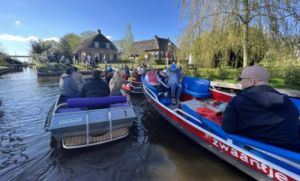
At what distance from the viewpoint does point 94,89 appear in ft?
11.6

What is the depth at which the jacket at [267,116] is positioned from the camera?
167cm

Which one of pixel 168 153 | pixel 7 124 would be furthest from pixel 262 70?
pixel 7 124

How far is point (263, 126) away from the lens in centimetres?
180

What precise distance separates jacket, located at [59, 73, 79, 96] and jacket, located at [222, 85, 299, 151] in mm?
4224

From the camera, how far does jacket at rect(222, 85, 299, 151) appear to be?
167cm

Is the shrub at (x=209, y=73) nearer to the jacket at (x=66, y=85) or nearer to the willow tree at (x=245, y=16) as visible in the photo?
the willow tree at (x=245, y=16)

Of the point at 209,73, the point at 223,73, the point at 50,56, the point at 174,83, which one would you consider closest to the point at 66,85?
the point at 174,83

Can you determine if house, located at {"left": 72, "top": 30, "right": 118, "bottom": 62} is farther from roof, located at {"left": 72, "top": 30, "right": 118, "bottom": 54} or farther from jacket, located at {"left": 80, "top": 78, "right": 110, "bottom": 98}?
jacket, located at {"left": 80, "top": 78, "right": 110, "bottom": 98}

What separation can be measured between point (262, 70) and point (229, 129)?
87 centimetres

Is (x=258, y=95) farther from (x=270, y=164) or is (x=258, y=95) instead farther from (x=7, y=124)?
(x=7, y=124)

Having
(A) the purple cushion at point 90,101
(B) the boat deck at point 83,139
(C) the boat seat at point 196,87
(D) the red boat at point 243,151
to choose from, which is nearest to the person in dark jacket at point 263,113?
(D) the red boat at point 243,151

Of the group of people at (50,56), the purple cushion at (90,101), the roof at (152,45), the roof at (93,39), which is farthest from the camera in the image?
the roof at (152,45)

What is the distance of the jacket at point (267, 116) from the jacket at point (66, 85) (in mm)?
4224

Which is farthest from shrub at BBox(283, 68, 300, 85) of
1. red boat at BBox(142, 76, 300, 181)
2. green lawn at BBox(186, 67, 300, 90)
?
red boat at BBox(142, 76, 300, 181)
